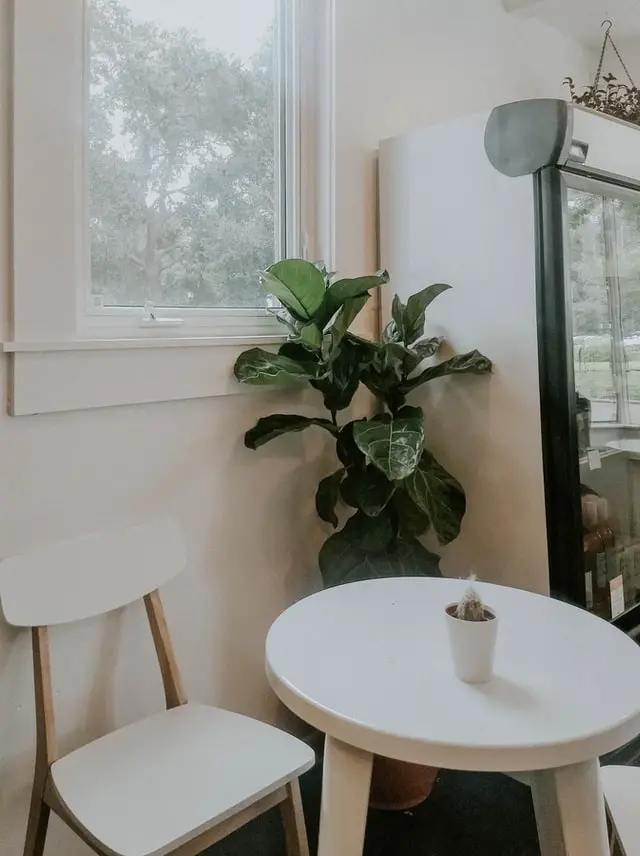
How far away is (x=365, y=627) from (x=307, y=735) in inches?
36.8

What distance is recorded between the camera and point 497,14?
2459 millimetres

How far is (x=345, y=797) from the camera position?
1.03m

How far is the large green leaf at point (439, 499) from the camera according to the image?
1695 millimetres

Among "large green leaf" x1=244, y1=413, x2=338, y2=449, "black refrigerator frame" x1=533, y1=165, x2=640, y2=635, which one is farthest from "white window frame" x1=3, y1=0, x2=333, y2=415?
"black refrigerator frame" x1=533, y1=165, x2=640, y2=635

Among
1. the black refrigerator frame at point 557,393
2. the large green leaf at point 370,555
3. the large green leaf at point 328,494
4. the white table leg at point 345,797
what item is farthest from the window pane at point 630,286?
the white table leg at point 345,797

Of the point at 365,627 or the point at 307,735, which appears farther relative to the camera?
the point at 307,735

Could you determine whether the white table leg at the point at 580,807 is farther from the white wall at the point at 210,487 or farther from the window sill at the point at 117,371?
the window sill at the point at 117,371

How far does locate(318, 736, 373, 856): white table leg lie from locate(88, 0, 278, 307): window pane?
108 centimetres

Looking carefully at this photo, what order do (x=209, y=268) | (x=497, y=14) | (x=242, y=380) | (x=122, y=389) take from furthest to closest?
(x=497, y=14) < (x=209, y=268) < (x=242, y=380) < (x=122, y=389)

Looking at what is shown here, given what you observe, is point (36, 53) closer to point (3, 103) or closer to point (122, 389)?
point (3, 103)

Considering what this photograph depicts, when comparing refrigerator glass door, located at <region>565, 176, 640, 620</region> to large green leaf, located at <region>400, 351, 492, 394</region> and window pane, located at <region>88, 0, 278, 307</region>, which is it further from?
window pane, located at <region>88, 0, 278, 307</region>

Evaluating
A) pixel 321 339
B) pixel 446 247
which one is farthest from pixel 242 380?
pixel 446 247

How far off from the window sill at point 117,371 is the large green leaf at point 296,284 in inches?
6.3

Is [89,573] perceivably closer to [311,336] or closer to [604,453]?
[311,336]
